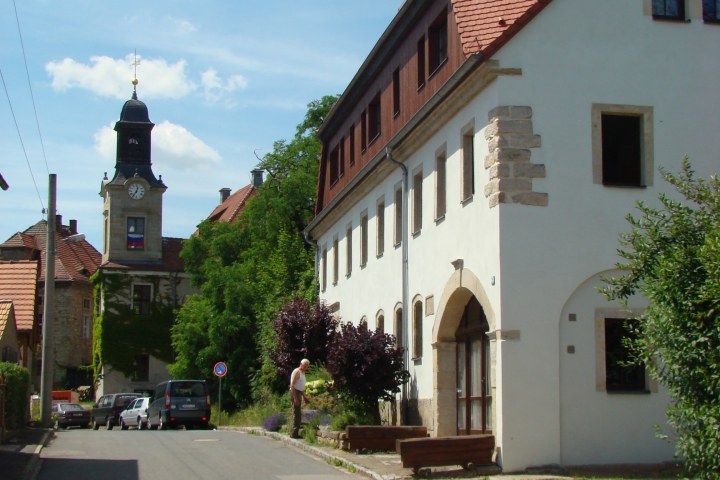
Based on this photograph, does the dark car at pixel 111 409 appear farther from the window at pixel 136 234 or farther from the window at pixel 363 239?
the window at pixel 136 234

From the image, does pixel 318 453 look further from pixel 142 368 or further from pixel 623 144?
pixel 142 368

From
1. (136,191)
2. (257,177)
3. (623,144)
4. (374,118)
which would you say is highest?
(257,177)

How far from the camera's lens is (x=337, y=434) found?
1936 centimetres

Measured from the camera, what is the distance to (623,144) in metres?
16.8

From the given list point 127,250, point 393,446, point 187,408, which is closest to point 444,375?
point 393,446

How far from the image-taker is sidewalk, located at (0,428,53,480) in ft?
50.6

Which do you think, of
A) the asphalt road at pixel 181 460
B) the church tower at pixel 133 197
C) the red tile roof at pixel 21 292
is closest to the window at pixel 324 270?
the red tile roof at pixel 21 292

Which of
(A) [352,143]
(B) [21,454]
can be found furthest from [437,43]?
(B) [21,454]

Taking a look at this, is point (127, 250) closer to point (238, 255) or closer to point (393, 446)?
point (238, 255)

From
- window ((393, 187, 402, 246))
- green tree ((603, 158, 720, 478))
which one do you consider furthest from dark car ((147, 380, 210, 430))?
green tree ((603, 158, 720, 478))

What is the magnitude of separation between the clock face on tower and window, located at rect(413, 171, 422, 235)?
164 feet

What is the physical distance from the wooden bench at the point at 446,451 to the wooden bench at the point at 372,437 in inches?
131

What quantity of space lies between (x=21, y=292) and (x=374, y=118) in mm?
11649

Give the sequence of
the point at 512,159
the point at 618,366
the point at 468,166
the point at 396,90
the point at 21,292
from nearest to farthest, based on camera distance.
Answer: the point at 512,159
the point at 618,366
the point at 468,166
the point at 396,90
the point at 21,292
